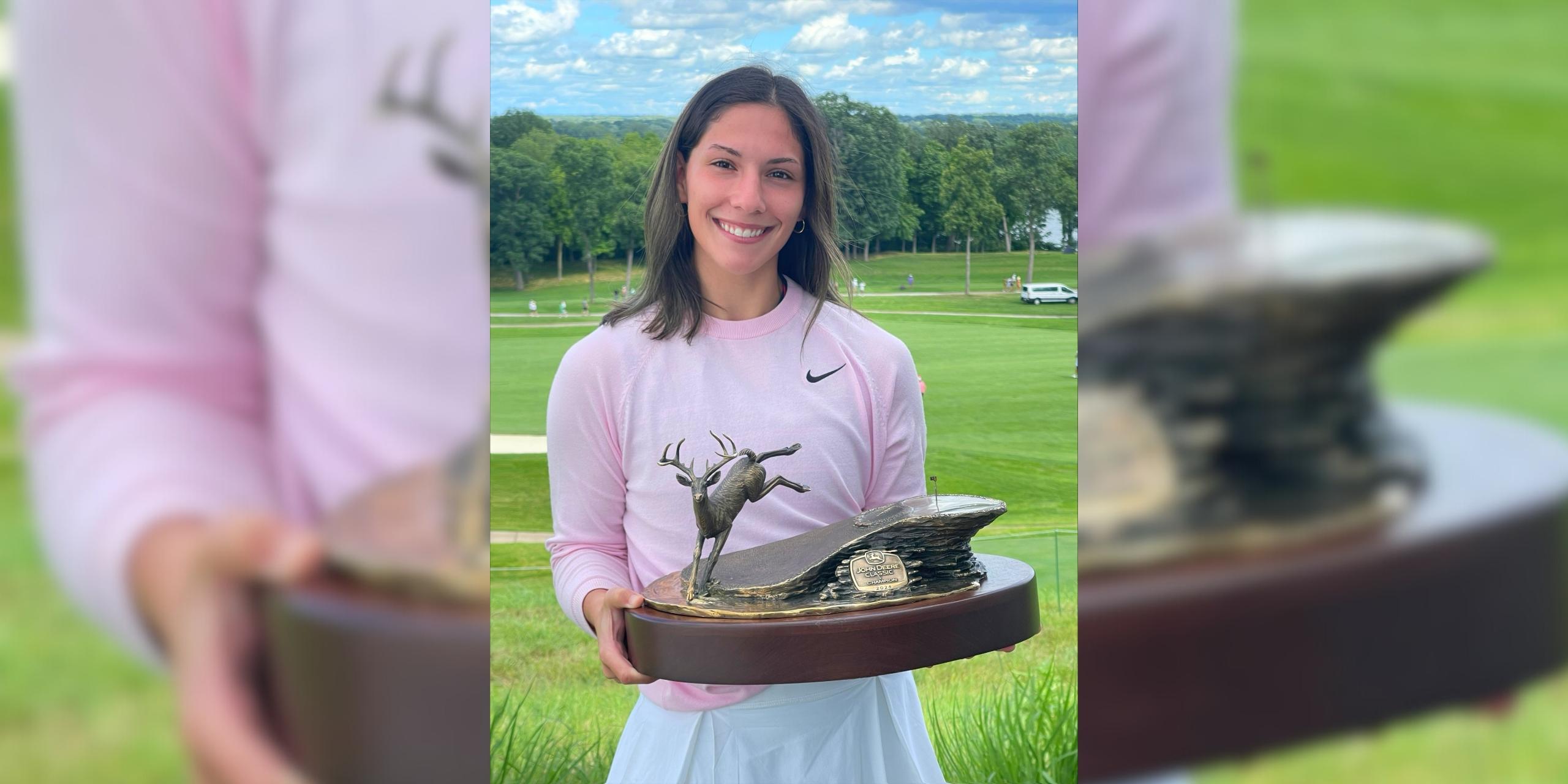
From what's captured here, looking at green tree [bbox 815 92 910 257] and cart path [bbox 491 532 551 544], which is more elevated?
green tree [bbox 815 92 910 257]

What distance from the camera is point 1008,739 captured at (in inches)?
95.6

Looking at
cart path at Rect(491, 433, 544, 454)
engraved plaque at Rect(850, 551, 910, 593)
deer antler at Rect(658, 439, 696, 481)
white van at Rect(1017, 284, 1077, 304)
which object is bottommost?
engraved plaque at Rect(850, 551, 910, 593)

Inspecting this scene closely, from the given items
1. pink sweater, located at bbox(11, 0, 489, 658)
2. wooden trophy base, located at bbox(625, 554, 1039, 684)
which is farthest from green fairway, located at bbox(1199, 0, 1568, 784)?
pink sweater, located at bbox(11, 0, 489, 658)

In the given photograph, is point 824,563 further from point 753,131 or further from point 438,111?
point 438,111

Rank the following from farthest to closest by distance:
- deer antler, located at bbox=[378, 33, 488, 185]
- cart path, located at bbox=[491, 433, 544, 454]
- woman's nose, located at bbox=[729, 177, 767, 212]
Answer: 1. cart path, located at bbox=[491, 433, 544, 454]
2. woman's nose, located at bbox=[729, 177, 767, 212]
3. deer antler, located at bbox=[378, 33, 488, 185]

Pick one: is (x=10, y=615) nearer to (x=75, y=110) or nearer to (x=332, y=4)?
(x=75, y=110)

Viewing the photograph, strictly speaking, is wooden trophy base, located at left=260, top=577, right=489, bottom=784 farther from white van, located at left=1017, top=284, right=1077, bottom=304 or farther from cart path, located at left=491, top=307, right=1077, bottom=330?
white van, located at left=1017, top=284, right=1077, bottom=304

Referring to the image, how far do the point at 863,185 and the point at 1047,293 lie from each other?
0.45 m

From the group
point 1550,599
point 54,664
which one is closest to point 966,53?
point 1550,599

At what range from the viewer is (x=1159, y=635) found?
1.65m

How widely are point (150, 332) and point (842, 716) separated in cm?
122

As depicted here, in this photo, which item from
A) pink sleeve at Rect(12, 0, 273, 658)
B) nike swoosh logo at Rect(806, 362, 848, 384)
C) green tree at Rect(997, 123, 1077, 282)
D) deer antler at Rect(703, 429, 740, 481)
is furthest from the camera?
green tree at Rect(997, 123, 1077, 282)

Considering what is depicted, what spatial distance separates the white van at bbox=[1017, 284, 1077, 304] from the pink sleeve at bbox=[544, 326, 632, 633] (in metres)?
0.82

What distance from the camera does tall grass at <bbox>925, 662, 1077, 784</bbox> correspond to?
2.41m
